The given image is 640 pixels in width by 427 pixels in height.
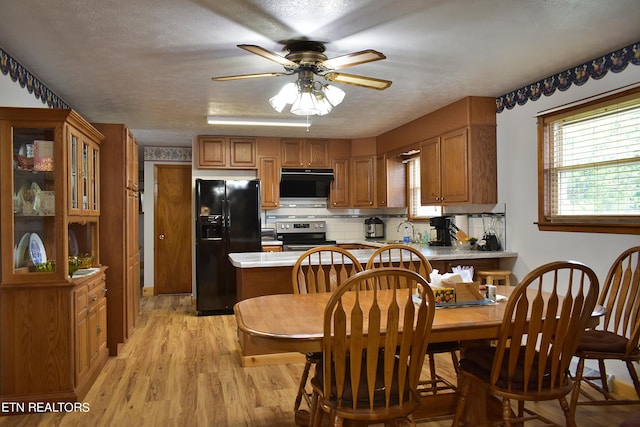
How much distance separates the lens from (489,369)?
6.77 feet

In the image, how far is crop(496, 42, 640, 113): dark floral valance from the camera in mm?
2992

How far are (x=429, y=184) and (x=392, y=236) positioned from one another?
168cm

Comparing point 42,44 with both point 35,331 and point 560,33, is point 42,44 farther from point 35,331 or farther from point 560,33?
point 560,33

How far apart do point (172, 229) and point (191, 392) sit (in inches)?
171

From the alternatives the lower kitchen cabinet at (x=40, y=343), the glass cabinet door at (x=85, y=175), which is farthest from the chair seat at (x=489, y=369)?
the glass cabinet door at (x=85, y=175)

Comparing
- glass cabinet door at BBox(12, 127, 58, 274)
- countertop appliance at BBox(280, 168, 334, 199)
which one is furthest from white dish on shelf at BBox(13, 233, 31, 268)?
countertop appliance at BBox(280, 168, 334, 199)

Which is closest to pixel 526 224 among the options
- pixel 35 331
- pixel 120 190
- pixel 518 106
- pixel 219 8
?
pixel 518 106

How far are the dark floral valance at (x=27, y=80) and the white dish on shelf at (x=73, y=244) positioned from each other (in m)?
1.07

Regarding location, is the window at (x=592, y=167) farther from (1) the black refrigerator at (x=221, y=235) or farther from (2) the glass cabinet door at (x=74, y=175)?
(2) the glass cabinet door at (x=74, y=175)

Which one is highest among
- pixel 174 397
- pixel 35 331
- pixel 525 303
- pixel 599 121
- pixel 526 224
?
pixel 599 121

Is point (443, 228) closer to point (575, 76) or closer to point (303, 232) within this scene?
point (575, 76)

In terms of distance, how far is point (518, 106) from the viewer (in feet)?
13.1

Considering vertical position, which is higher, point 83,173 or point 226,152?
point 226,152

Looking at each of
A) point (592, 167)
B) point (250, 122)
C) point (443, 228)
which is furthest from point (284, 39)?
point (443, 228)
